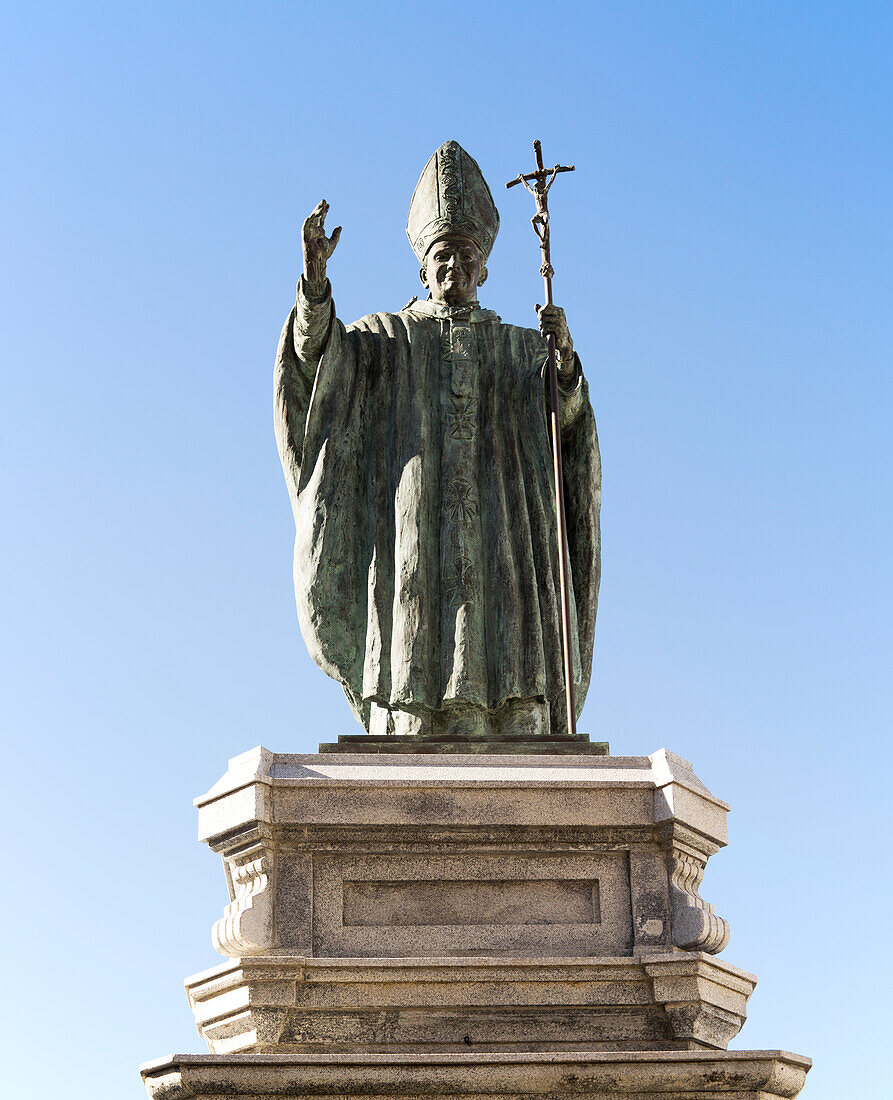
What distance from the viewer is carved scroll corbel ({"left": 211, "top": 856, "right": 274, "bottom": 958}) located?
795 cm

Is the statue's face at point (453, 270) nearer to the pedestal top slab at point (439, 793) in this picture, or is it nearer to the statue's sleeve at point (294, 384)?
the statue's sleeve at point (294, 384)

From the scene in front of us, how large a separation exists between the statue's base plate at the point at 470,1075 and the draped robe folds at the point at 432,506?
94.1 inches

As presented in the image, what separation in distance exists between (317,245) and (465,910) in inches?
148

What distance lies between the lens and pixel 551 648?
9633mm

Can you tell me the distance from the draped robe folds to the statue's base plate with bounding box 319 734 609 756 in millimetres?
455

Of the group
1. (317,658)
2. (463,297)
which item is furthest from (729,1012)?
(463,297)

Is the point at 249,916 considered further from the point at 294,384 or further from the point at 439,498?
the point at 294,384

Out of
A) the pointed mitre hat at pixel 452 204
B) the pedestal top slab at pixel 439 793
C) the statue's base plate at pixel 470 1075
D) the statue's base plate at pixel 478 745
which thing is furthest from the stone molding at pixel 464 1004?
the pointed mitre hat at pixel 452 204

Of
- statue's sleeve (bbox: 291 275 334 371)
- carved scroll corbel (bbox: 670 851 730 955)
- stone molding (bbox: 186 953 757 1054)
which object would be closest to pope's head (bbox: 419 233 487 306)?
statue's sleeve (bbox: 291 275 334 371)

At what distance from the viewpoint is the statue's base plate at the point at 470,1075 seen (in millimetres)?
7207

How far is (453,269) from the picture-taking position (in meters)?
10.5

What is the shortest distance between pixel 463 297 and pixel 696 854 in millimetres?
3818

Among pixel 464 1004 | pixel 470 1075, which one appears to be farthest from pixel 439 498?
pixel 470 1075

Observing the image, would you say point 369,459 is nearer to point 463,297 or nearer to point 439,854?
point 463,297
